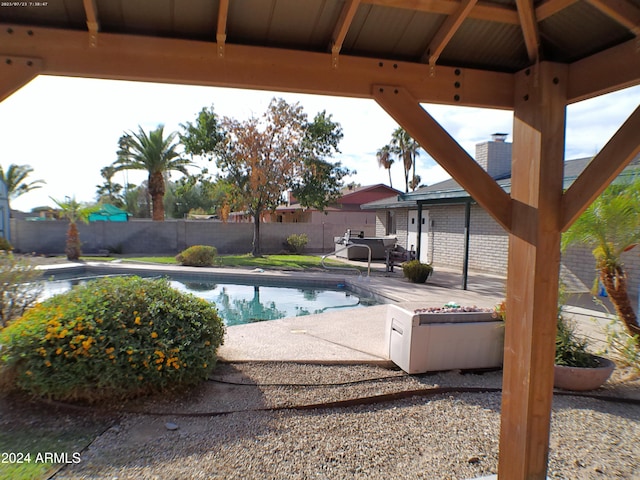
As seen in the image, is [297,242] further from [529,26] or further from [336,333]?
[529,26]

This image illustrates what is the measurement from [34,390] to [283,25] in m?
3.48

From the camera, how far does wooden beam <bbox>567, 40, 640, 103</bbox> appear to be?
6.79 feet

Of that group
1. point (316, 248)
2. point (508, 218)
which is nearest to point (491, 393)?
point (508, 218)

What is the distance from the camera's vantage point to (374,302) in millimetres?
9914

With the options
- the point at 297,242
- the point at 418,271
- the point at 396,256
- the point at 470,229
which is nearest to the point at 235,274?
the point at 396,256

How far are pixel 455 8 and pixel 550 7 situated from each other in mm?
500

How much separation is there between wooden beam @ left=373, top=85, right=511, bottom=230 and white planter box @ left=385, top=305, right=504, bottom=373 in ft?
7.39

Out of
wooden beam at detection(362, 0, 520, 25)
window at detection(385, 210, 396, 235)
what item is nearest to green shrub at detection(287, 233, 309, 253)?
window at detection(385, 210, 396, 235)

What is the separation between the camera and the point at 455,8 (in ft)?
7.23

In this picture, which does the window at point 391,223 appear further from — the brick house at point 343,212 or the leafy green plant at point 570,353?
the leafy green plant at point 570,353

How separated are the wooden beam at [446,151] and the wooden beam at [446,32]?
297 millimetres

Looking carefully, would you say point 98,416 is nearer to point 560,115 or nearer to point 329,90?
point 329,90

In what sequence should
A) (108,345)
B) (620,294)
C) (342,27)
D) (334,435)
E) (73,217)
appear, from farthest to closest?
(73,217) < (620,294) < (108,345) < (334,435) < (342,27)

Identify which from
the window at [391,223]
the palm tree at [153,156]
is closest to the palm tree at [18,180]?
the palm tree at [153,156]
